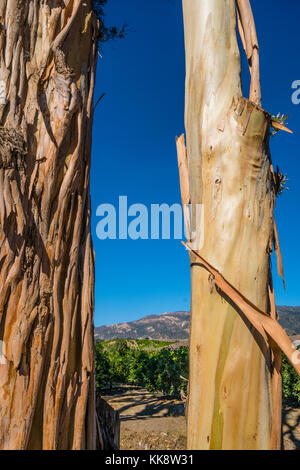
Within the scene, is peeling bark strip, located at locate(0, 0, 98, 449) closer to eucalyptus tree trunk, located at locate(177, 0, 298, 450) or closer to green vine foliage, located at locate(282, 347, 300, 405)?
eucalyptus tree trunk, located at locate(177, 0, 298, 450)

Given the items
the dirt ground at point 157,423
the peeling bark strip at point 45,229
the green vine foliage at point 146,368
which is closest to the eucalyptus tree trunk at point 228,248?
the peeling bark strip at point 45,229

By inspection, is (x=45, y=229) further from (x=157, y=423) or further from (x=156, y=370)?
(x=156, y=370)

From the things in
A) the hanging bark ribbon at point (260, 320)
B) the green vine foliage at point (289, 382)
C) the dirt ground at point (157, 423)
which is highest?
the hanging bark ribbon at point (260, 320)

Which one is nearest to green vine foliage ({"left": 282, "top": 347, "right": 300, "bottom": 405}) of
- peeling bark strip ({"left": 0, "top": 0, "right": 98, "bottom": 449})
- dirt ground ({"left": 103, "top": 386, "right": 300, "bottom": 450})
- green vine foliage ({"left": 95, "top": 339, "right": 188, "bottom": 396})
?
dirt ground ({"left": 103, "top": 386, "right": 300, "bottom": 450})

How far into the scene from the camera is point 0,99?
51.7 inches

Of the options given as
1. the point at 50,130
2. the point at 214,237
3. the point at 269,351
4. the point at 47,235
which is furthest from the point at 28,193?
the point at 269,351

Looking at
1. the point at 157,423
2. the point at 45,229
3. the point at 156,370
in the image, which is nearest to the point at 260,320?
the point at 45,229

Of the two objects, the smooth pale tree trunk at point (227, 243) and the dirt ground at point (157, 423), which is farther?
the dirt ground at point (157, 423)

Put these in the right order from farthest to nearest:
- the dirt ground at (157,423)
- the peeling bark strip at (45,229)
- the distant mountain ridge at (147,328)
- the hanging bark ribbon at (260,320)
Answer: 1. the distant mountain ridge at (147,328)
2. the dirt ground at (157,423)
3. the peeling bark strip at (45,229)
4. the hanging bark ribbon at (260,320)

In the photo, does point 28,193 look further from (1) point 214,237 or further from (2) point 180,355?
(2) point 180,355

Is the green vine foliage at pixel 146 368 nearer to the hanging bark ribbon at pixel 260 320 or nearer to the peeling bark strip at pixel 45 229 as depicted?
the peeling bark strip at pixel 45 229

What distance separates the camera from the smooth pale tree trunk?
2.82 ft

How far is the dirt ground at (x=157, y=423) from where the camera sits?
191 inches

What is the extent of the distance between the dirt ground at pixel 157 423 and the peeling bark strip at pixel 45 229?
13.3 feet
